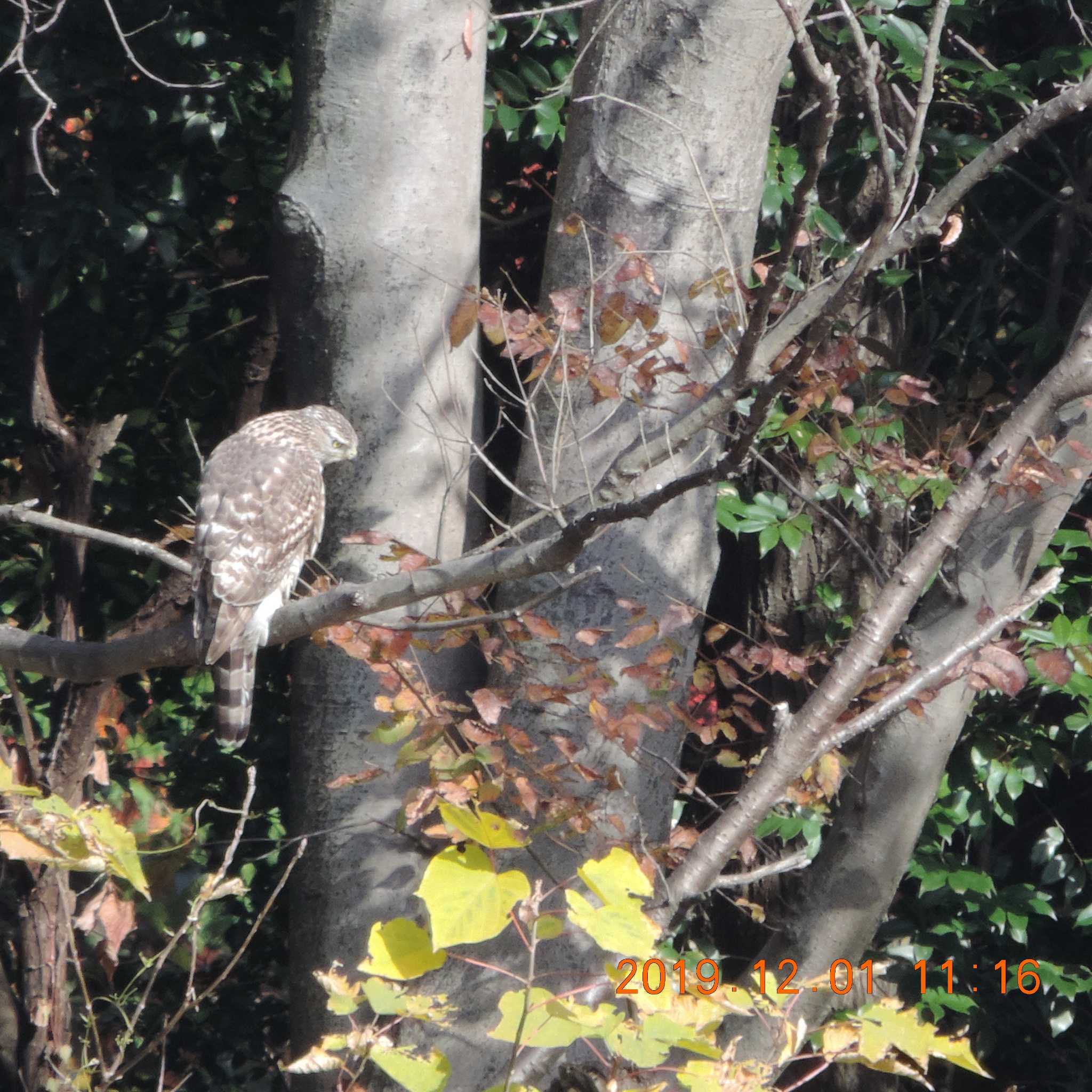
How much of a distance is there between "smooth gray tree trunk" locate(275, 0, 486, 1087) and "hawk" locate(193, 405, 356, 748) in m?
0.12

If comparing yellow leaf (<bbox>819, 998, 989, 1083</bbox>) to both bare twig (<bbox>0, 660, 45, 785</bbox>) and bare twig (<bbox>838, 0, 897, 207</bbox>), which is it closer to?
bare twig (<bbox>838, 0, 897, 207</bbox>)

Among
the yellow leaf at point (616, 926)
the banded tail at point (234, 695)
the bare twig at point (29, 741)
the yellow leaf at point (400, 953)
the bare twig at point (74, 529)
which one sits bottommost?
the bare twig at point (29, 741)

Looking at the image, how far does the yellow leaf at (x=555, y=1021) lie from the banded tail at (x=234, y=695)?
4.65 ft

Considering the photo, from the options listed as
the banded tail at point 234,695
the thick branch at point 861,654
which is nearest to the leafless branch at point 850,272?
the thick branch at point 861,654

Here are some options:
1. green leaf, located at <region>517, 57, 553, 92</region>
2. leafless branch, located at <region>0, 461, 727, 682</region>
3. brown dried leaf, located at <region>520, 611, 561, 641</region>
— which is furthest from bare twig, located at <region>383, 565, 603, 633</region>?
green leaf, located at <region>517, 57, 553, 92</region>

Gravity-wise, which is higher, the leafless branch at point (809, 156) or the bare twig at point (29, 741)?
the leafless branch at point (809, 156)

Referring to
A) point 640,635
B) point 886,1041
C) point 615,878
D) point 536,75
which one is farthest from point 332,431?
point 886,1041

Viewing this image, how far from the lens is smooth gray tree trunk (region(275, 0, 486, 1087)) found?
2.43m

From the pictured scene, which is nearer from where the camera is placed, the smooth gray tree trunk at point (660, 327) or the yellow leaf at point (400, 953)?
the yellow leaf at point (400, 953)

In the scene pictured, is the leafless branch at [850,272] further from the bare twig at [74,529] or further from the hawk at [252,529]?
the hawk at [252,529]

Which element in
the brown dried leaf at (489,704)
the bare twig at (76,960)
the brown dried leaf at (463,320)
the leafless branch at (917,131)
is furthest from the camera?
the brown dried leaf at (463,320)

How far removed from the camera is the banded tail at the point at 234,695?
262 cm

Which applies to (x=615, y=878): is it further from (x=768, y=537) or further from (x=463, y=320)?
(x=768, y=537)

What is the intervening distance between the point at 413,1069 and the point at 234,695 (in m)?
1.43
